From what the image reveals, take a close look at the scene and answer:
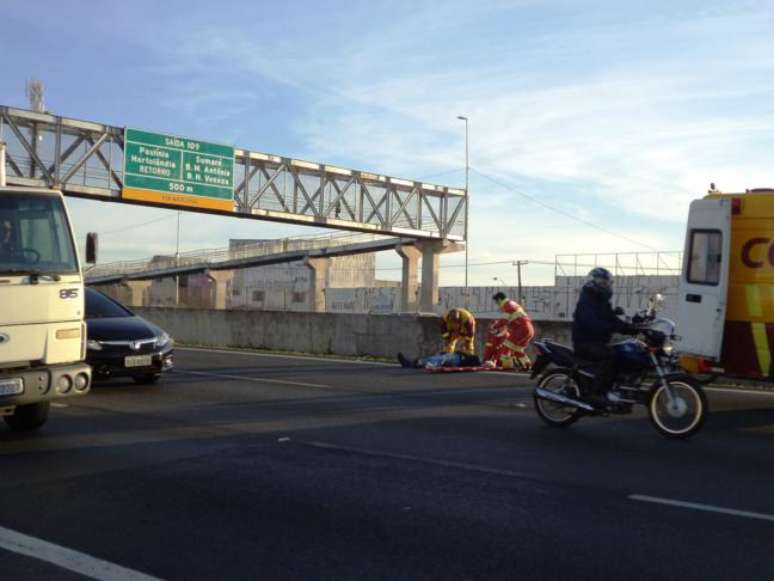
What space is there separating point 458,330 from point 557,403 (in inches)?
313

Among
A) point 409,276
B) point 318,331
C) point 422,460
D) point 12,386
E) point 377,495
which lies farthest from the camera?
point 409,276

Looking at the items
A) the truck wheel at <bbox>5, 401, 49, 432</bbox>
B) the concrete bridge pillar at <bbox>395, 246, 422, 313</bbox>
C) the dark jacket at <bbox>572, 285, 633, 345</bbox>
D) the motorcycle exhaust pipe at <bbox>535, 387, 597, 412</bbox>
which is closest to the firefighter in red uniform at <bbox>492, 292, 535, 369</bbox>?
the motorcycle exhaust pipe at <bbox>535, 387, 597, 412</bbox>

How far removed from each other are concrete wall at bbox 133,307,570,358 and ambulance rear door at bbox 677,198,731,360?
607cm

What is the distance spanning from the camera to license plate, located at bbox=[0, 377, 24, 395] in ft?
25.1

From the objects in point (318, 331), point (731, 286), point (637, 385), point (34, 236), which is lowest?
point (318, 331)

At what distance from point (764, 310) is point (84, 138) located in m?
25.6

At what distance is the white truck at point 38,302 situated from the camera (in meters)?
7.84

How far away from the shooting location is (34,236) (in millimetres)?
8305

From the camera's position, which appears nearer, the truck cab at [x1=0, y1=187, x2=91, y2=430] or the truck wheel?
the truck cab at [x1=0, y1=187, x2=91, y2=430]

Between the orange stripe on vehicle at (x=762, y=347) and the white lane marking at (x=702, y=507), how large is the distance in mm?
5524

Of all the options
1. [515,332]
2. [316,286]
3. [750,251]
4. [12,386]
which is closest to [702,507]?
[12,386]

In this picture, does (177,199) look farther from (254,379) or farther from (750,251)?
(750,251)

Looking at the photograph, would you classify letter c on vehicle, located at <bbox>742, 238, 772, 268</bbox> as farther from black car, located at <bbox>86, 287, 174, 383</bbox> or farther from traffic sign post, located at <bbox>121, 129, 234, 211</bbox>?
traffic sign post, located at <bbox>121, 129, 234, 211</bbox>

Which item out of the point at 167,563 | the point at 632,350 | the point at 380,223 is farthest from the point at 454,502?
the point at 380,223
